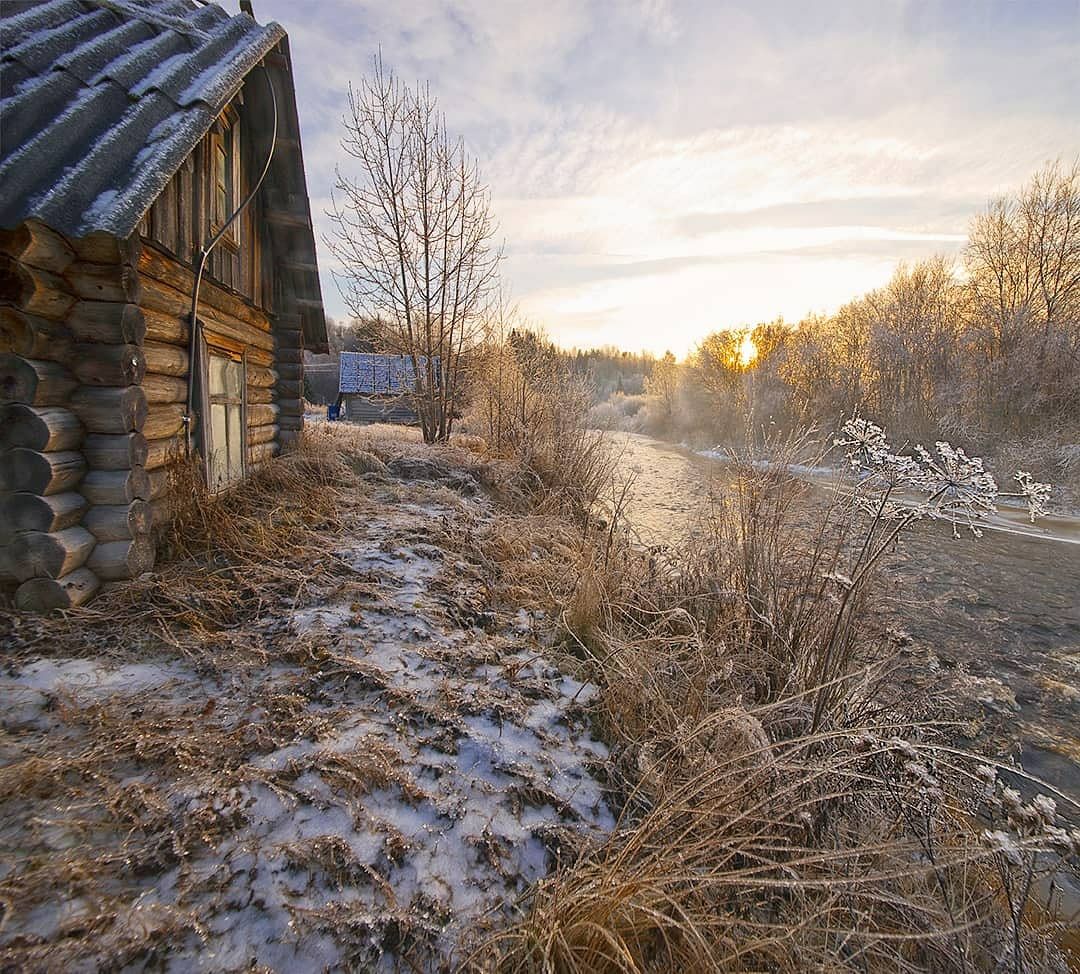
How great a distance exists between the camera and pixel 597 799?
7.57 feet

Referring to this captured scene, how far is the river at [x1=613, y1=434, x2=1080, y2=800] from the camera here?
3.65 m

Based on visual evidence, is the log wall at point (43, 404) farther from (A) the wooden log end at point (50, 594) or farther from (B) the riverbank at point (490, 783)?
(B) the riverbank at point (490, 783)

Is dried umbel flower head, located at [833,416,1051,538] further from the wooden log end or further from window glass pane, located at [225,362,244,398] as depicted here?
window glass pane, located at [225,362,244,398]

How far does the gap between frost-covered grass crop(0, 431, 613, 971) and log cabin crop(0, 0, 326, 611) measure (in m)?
0.47

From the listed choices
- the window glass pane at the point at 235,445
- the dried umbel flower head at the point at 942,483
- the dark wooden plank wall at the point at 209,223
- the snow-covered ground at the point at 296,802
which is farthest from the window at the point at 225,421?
the dried umbel flower head at the point at 942,483

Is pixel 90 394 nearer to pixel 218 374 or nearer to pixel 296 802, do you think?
pixel 218 374

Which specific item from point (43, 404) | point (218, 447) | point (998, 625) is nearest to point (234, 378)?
point (218, 447)

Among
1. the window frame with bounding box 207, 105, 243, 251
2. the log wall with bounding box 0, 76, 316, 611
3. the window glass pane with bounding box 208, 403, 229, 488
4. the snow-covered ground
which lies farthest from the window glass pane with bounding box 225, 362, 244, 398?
the snow-covered ground

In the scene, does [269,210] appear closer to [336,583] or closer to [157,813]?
[336,583]

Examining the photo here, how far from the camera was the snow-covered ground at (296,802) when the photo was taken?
58.9 inches

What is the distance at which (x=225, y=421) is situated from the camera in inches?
201

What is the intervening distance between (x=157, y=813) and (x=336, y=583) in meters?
1.98

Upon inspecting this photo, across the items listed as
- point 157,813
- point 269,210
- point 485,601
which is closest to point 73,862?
point 157,813

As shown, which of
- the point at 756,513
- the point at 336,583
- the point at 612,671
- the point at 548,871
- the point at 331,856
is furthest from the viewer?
the point at 336,583
